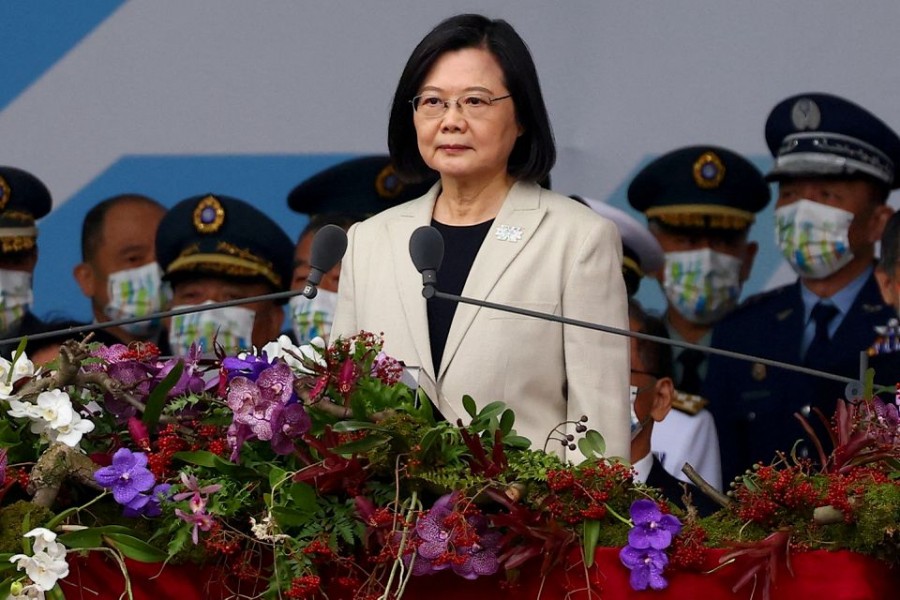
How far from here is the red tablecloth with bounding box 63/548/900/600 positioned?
7.04 ft

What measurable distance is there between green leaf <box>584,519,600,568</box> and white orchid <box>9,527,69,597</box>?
67cm

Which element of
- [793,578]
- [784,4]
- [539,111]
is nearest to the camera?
[793,578]

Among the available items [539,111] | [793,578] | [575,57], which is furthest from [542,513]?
[575,57]

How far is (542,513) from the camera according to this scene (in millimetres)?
2189

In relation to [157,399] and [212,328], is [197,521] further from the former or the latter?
[212,328]

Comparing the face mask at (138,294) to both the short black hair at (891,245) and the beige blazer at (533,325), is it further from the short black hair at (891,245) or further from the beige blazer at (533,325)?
the short black hair at (891,245)

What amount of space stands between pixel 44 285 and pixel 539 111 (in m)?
1.98

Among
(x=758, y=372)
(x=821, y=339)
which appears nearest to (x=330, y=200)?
(x=758, y=372)

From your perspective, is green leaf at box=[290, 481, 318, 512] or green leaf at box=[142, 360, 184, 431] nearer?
green leaf at box=[290, 481, 318, 512]

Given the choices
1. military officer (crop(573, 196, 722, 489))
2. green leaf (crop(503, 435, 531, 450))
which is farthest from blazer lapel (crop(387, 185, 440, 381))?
military officer (crop(573, 196, 722, 489))

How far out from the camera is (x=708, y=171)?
4.40 meters

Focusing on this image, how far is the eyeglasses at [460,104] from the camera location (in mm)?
2932

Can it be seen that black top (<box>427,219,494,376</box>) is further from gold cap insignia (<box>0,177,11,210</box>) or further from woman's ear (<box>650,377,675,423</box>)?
gold cap insignia (<box>0,177,11,210</box>)

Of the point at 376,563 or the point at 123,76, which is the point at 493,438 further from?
the point at 123,76
